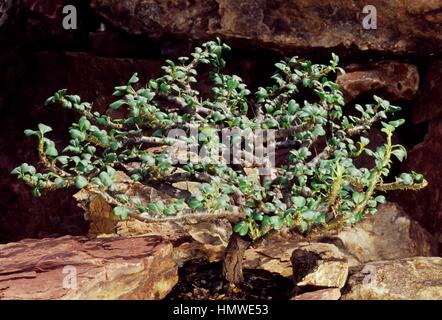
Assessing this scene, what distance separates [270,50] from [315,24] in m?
0.53

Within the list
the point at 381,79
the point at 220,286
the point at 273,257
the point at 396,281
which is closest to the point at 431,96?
the point at 381,79

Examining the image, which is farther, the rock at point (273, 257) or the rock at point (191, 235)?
the rock at point (191, 235)

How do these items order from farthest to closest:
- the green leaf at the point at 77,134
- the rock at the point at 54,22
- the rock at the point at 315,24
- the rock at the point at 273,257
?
the rock at the point at 54,22, the rock at the point at 315,24, the rock at the point at 273,257, the green leaf at the point at 77,134

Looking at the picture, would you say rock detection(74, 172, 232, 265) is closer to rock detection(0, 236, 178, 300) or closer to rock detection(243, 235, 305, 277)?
rock detection(243, 235, 305, 277)

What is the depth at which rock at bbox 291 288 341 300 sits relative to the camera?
3332 mm

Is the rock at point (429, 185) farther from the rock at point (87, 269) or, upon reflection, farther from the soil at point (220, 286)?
the rock at point (87, 269)

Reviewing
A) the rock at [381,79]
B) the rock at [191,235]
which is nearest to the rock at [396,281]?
the rock at [191,235]

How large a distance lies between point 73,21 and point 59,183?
375 cm

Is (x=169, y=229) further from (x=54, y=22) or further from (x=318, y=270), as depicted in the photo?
(x=54, y=22)

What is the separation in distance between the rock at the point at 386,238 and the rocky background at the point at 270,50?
1cm

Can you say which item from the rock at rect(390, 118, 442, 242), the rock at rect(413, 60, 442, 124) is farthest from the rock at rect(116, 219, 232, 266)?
the rock at rect(413, 60, 442, 124)

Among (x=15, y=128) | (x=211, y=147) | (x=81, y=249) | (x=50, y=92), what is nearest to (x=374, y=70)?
(x=211, y=147)

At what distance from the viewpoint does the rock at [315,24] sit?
4906mm

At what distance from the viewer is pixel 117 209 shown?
8.80ft
